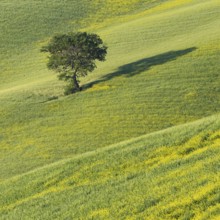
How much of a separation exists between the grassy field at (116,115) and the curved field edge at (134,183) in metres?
0.07

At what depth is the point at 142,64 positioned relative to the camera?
62.9 m

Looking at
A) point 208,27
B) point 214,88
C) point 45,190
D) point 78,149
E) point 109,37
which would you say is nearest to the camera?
point 45,190

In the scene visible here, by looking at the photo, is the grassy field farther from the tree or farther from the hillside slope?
the tree

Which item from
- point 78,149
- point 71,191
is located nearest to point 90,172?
point 71,191

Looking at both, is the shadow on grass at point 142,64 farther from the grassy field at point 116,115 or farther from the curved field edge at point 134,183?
the curved field edge at point 134,183

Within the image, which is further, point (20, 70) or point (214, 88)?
point (20, 70)

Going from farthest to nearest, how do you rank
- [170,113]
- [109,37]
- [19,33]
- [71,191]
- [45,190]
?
[19,33], [109,37], [170,113], [45,190], [71,191]

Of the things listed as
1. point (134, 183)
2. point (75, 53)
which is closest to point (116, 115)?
point (75, 53)

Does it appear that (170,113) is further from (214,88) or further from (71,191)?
(71,191)

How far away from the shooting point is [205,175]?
1969 cm

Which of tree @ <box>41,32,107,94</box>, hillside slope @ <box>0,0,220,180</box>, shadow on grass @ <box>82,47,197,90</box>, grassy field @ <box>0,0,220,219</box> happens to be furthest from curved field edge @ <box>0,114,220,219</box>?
tree @ <box>41,32,107,94</box>

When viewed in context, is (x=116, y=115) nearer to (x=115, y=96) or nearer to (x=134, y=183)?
(x=115, y=96)

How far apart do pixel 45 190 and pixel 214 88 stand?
28.9 meters

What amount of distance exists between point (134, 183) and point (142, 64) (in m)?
41.9
